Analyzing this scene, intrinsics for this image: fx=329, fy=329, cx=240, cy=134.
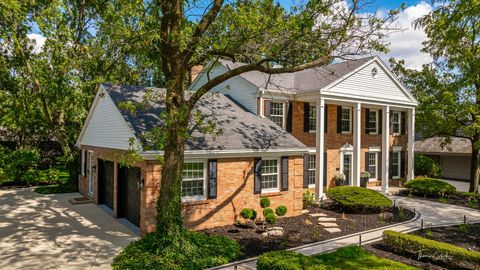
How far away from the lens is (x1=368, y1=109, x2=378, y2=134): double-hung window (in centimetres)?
2295

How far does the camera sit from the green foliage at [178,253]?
337 inches

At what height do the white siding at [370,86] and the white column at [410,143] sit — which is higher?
the white siding at [370,86]

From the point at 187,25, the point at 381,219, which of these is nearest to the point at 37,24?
the point at 187,25

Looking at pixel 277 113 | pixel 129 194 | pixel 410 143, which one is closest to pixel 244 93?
pixel 277 113

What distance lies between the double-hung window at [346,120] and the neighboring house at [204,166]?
654 cm

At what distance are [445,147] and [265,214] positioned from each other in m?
24.5

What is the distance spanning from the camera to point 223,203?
13.1 metres

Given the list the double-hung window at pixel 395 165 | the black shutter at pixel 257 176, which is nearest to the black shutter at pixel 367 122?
the double-hung window at pixel 395 165

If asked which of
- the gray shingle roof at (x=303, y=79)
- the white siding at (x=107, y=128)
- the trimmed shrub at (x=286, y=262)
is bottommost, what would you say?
the trimmed shrub at (x=286, y=262)

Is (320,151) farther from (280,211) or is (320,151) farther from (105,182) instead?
(105,182)

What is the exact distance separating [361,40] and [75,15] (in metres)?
18.8

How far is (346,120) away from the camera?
2172cm

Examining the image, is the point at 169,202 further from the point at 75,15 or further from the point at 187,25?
the point at 75,15

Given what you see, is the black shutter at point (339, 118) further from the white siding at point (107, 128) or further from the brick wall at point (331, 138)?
the white siding at point (107, 128)
